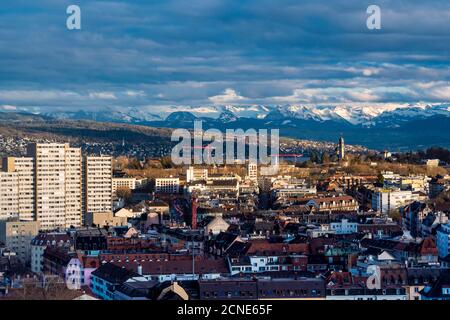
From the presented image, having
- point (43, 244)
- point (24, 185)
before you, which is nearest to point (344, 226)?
point (43, 244)

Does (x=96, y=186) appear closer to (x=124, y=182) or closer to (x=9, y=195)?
(x=9, y=195)

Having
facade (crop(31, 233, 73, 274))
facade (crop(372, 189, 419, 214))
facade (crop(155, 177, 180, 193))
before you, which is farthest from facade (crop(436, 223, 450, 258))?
facade (crop(155, 177, 180, 193))

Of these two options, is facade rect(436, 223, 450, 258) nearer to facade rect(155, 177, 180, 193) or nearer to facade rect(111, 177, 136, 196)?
facade rect(155, 177, 180, 193)

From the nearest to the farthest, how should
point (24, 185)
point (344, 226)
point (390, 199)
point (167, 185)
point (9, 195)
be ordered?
point (344, 226), point (9, 195), point (24, 185), point (390, 199), point (167, 185)

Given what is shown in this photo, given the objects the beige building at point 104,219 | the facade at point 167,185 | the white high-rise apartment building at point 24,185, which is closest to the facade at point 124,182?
the facade at point 167,185

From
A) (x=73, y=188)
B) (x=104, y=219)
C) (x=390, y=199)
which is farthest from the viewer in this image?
(x=390, y=199)

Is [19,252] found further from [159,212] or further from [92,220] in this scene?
[159,212]

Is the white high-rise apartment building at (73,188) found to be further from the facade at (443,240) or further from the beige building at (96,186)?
the facade at (443,240)
